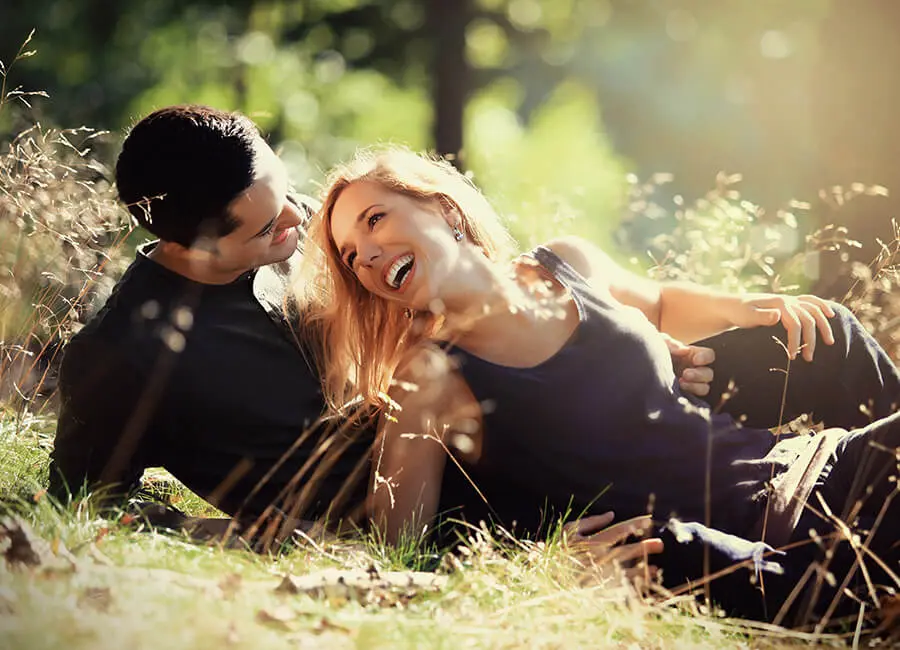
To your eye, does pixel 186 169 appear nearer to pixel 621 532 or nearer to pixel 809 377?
pixel 621 532

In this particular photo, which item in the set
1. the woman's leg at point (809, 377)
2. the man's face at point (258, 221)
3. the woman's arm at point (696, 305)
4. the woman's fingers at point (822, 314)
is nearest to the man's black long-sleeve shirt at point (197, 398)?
the man's face at point (258, 221)

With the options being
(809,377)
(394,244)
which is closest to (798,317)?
(809,377)

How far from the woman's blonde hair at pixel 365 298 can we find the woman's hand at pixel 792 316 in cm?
87

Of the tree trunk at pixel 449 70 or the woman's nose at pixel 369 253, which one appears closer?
the woman's nose at pixel 369 253

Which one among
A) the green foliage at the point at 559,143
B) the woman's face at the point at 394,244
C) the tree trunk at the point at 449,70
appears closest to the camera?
the woman's face at the point at 394,244

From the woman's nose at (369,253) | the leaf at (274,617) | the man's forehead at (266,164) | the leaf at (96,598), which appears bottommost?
the leaf at (274,617)

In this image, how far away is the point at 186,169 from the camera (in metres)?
3.11

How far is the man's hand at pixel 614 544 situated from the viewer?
269cm

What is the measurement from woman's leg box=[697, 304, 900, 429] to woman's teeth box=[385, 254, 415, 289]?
46.1 inches

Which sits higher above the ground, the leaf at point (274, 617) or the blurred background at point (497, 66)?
the blurred background at point (497, 66)

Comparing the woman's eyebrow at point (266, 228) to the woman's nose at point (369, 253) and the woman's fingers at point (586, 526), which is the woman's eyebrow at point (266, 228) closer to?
the woman's nose at point (369, 253)

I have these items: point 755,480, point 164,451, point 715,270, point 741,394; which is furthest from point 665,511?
point 715,270

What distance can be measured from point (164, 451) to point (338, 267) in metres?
0.87

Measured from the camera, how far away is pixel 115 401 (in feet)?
10.1
